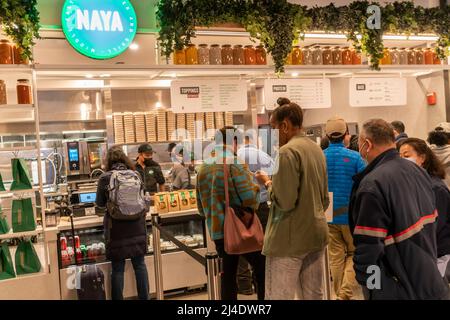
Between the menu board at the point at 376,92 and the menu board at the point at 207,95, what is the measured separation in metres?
1.53

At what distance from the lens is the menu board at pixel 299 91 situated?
5.63 m

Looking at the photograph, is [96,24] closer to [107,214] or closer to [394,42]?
[107,214]

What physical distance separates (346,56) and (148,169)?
2970mm

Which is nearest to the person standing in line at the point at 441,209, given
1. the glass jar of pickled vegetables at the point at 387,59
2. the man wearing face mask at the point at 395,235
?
the man wearing face mask at the point at 395,235

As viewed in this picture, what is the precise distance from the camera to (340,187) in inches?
167

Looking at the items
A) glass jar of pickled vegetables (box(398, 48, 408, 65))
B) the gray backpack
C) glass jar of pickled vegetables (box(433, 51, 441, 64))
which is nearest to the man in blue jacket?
the gray backpack

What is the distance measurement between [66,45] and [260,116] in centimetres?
400

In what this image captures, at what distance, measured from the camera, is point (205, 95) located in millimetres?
5344

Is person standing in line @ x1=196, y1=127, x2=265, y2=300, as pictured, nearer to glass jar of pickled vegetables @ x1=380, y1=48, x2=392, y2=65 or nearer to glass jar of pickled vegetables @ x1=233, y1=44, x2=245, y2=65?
glass jar of pickled vegetables @ x1=233, y1=44, x2=245, y2=65

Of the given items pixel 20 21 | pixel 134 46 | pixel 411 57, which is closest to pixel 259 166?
pixel 134 46

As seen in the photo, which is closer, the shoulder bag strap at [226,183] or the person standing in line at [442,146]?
the shoulder bag strap at [226,183]

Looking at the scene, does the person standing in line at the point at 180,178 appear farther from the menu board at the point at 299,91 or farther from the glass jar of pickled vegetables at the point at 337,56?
the glass jar of pickled vegetables at the point at 337,56

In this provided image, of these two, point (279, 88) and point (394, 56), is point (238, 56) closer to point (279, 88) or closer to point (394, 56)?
point (279, 88)
